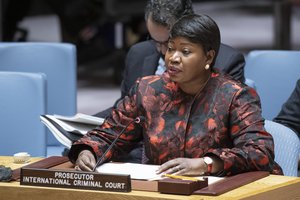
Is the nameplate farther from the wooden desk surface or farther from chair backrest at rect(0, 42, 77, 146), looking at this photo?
chair backrest at rect(0, 42, 77, 146)

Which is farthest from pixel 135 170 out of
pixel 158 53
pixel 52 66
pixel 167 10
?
pixel 52 66

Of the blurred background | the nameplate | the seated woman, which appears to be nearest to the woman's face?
the seated woman

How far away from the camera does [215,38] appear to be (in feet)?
12.9

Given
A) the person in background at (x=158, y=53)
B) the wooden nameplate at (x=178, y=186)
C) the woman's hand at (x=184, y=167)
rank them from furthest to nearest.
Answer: the person in background at (x=158, y=53) → the woman's hand at (x=184, y=167) → the wooden nameplate at (x=178, y=186)

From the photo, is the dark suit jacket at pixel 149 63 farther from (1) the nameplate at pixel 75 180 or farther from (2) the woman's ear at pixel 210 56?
(1) the nameplate at pixel 75 180

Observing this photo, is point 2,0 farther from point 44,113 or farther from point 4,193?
point 4,193

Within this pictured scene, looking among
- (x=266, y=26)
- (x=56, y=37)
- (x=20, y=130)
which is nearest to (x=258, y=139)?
(x=20, y=130)

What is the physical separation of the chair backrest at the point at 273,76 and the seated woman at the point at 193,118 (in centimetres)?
167

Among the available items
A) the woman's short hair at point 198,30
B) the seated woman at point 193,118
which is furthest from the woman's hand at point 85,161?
the woman's short hair at point 198,30

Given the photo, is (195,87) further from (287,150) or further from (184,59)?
(287,150)

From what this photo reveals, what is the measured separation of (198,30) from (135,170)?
1.83ft

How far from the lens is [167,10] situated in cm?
471

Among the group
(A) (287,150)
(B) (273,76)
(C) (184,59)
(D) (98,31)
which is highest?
(C) (184,59)

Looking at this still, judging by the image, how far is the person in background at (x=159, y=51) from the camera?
4.67 m
